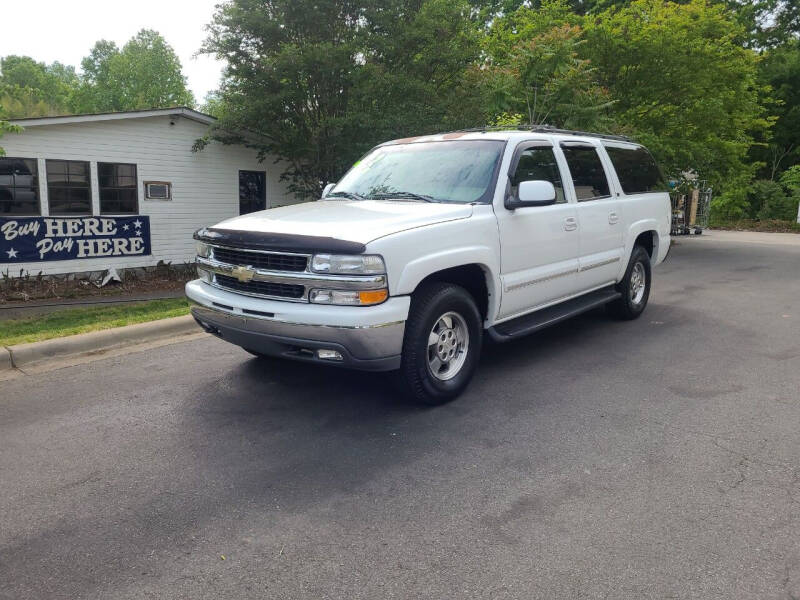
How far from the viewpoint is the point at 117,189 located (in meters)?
13.9

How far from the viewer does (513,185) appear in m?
5.06

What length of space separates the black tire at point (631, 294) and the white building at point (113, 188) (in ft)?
36.1

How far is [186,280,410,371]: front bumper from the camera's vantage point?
12.7ft

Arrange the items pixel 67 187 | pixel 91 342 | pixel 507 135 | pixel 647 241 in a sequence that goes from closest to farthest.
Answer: pixel 507 135
pixel 91 342
pixel 647 241
pixel 67 187

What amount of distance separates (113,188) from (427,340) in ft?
39.0

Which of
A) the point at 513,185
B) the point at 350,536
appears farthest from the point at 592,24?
the point at 350,536

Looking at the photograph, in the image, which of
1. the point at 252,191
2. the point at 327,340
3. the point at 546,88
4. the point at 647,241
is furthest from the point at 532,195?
the point at 252,191

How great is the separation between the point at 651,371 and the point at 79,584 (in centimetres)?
452

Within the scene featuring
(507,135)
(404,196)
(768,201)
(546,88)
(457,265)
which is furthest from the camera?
(768,201)

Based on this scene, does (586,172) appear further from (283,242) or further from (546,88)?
(546,88)

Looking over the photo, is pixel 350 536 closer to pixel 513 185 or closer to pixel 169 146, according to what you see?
pixel 513 185

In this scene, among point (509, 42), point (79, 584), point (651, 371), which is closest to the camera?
point (79, 584)

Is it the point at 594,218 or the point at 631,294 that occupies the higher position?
the point at 594,218

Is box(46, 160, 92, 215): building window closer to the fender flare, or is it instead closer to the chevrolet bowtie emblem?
the chevrolet bowtie emblem
